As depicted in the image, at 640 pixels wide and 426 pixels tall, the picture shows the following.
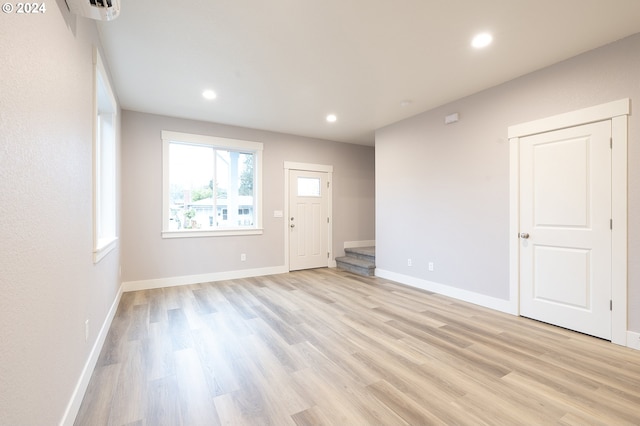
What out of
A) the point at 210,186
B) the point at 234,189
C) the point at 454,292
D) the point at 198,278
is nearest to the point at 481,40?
the point at 454,292

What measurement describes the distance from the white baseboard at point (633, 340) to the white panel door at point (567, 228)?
0.13 m

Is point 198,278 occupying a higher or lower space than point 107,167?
lower

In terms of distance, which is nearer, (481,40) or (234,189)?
(481,40)

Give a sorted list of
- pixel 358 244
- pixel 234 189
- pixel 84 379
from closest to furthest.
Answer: pixel 84 379 → pixel 234 189 → pixel 358 244

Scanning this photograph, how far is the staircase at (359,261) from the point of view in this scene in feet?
17.5

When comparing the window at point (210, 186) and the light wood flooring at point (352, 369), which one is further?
the window at point (210, 186)

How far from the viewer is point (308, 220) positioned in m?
5.89

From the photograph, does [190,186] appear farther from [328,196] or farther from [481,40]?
[481,40]

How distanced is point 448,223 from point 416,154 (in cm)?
123

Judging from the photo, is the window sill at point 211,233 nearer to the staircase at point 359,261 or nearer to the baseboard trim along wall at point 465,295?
the staircase at point 359,261

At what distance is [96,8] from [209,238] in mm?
3712

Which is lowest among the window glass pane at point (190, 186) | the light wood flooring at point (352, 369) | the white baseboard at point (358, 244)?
A: the light wood flooring at point (352, 369)

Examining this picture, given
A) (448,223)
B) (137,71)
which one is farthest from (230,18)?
(448,223)

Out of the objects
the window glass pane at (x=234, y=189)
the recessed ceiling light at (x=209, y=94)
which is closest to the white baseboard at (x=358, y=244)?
the window glass pane at (x=234, y=189)
